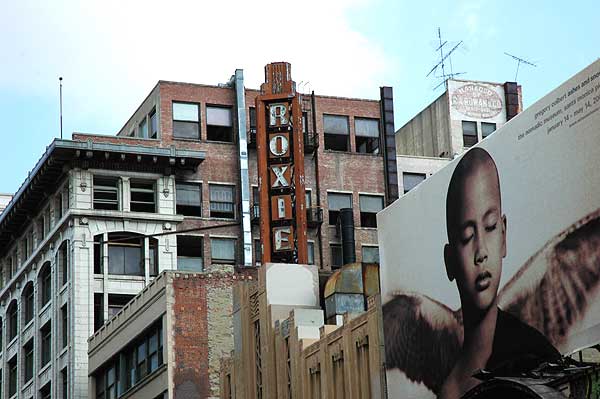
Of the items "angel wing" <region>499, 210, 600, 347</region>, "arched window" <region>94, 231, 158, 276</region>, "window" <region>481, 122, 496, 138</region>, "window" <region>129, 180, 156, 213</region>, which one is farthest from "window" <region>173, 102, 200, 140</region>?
"angel wing" <region>499, 210, 600, 347</region>

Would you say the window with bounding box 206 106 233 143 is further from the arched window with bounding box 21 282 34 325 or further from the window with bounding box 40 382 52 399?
the window with bounding box 40 382 52 399

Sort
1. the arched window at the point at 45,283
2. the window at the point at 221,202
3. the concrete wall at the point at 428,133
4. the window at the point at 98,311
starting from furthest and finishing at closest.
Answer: the concrete wall at the point at 428,133
the arched window at the point at 45,283
the window at the point at 221,202
the window at the point at 98,311

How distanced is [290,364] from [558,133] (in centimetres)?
1611

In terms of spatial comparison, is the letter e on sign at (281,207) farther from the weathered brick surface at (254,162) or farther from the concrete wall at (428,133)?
the concrete wall at (428,133)

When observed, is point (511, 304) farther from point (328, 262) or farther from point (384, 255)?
point (328, 262)

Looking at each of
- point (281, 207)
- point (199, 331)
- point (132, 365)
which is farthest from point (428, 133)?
point (281, 207)

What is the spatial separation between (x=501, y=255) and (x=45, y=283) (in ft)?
153

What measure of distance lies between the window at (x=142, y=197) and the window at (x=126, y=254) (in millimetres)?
1616

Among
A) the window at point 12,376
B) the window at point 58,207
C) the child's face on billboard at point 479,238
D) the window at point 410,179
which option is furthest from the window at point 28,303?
the child's face on billboard at point 479,238

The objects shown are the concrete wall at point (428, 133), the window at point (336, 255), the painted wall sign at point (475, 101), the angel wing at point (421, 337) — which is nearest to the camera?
the angel wing at point (421, 337)

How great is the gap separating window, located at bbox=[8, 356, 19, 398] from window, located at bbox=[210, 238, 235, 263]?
16775 millimetres

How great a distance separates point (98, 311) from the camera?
72.1m

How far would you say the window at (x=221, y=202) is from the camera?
74.7 meters

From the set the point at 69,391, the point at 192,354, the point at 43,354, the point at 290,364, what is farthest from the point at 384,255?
the point at 43,354
